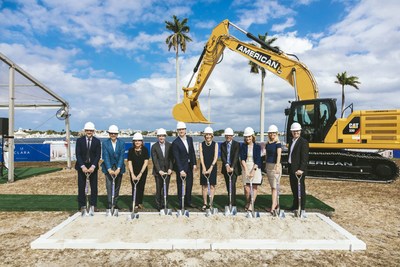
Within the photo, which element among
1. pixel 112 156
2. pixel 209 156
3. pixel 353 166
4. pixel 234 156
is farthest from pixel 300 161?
pixel 353 166

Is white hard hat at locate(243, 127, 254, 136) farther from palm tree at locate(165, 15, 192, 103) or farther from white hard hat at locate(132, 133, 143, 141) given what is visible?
palm tree at locate(165, 15, 192, 103)

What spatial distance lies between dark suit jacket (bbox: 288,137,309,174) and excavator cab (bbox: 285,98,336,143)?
5.34 metres

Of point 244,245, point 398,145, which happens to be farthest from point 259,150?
point 398,145

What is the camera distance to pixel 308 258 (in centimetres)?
441

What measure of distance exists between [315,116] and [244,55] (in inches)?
170

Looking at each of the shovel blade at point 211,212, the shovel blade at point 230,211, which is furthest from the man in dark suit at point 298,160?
the shovel blade at point 211,212

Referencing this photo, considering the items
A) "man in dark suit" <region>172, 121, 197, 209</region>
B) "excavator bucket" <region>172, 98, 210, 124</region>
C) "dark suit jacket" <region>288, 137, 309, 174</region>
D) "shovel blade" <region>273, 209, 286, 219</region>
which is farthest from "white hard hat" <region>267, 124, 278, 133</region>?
"excavator bucket" <region>172, 98, 210, 124</region>

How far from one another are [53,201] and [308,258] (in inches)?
275

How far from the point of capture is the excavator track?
1103 centimetres

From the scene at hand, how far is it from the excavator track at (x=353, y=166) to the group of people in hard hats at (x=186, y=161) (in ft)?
18.9

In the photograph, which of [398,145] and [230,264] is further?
[398,145]

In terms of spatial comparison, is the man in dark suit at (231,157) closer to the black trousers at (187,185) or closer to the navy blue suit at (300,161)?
the black trousers at (187,185)

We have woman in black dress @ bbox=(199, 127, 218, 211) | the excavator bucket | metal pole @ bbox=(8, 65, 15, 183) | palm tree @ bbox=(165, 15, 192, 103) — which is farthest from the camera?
palm tree @ bbox=(165, 15, 192, 103)

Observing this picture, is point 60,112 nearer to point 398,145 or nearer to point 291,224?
point 291,224
